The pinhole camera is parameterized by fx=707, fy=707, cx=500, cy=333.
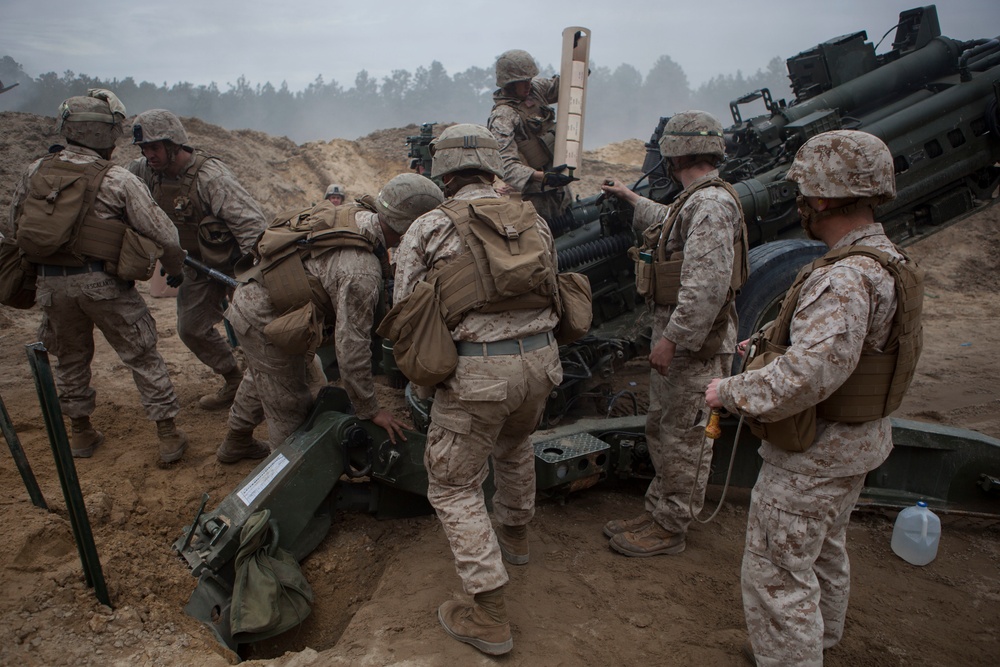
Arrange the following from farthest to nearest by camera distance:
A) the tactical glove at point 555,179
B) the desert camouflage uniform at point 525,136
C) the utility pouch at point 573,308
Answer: the desert camouflage uniform at point 525,136, the tactical glove at point 555,179, the utility pouch at point 573,308

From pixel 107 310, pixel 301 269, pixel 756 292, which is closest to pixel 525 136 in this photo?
pixel 756 292

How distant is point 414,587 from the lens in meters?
3.04

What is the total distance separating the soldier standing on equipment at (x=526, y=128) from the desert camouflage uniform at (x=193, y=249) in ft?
6.37

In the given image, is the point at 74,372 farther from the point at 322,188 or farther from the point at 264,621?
the point at 322,188

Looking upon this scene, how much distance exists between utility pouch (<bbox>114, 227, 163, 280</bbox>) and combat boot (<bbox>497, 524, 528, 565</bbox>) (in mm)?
2562

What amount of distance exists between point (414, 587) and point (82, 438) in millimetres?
2657

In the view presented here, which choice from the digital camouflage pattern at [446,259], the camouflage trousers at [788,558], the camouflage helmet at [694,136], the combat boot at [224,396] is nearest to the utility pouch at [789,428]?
the camouflage trousers at [788,558]

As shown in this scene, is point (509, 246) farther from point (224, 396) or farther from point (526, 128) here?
point (224, 396)

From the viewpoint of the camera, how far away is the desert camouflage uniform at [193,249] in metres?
4.66

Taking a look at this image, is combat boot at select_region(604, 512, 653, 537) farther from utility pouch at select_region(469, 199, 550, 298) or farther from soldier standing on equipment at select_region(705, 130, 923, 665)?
utility pouch at select_region(469, 199, 550, 298)

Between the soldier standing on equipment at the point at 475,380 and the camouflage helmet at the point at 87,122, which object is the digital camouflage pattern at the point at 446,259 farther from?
the camouflage helmet at the point at 87,122

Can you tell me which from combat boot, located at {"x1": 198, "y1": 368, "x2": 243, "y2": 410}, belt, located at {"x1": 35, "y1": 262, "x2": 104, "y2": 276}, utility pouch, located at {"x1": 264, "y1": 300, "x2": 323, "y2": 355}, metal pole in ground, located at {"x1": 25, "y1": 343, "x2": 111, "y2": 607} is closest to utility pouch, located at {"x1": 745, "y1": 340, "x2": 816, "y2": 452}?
utility pouch, located at {"x1": 264, "y1": 300, "x2": 323, "y2": 355}

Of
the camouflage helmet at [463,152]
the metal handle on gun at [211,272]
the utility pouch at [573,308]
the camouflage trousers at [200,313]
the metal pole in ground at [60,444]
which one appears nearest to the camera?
the metal pole in ground at [60,444]

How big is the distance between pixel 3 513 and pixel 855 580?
12.8ft
